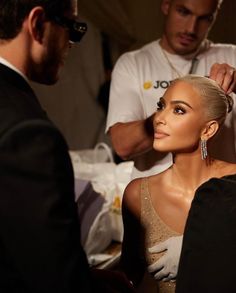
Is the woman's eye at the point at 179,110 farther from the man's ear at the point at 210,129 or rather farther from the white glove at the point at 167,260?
the white glove at the point at 167,260

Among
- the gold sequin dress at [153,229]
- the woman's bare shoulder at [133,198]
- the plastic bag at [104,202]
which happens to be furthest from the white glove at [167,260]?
the plastic bag at [104,202]

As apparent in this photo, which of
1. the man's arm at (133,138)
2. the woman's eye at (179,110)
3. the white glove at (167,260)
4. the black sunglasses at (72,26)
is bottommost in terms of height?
the white glove at (167,260)

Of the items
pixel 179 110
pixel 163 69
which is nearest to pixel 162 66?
pixel 163 69

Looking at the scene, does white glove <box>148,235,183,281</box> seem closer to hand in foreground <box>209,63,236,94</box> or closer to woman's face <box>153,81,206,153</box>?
woman's face <box>153,81,206,153</box>

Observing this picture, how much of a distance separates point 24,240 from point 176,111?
24.4 inches

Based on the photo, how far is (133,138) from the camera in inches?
63.8

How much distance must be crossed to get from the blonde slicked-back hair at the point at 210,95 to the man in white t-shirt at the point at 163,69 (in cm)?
30

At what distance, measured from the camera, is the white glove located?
51.8 inches

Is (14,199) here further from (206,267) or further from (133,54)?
(133,54)

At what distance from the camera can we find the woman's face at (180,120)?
53.4 inches

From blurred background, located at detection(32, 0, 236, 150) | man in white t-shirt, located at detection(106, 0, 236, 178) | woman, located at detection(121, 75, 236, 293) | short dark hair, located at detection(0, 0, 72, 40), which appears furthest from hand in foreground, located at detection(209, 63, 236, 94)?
blurred background, located at detection(32, 0, 236, 150)

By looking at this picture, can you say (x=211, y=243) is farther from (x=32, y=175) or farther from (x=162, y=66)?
(x=162, y=66)

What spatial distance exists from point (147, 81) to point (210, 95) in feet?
1.57

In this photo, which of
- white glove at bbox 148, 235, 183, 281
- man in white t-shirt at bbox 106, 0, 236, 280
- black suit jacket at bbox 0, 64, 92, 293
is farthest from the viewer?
man in white t-shirt at bbox 106, 0, 236, 280
